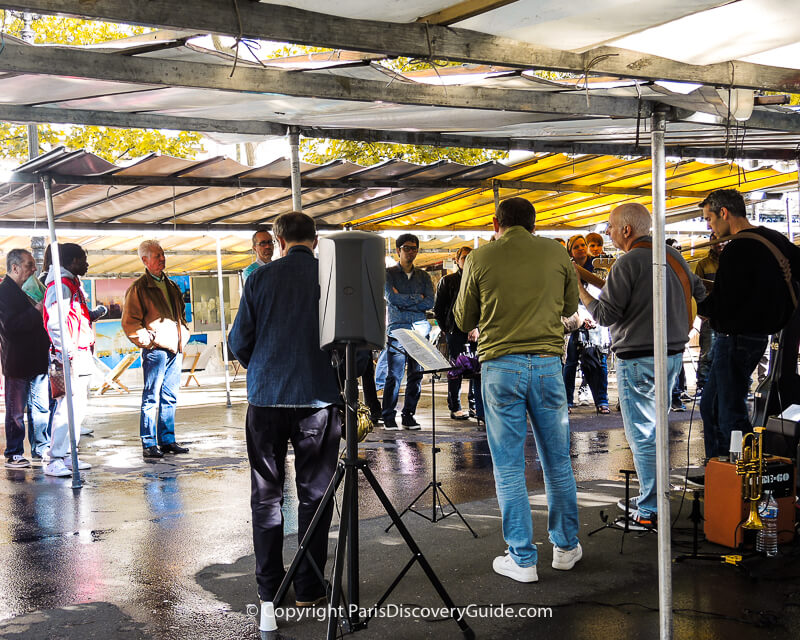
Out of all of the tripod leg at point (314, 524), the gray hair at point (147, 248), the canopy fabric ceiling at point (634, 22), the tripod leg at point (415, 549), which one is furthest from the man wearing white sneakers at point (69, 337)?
the canopy fabric ceiling at point (634, 22)

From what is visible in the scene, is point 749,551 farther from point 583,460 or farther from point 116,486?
point 116,486

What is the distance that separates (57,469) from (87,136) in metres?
13.1

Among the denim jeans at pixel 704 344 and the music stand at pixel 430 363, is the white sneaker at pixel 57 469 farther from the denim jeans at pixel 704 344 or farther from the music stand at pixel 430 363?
the denim jeans at pixel 704 344

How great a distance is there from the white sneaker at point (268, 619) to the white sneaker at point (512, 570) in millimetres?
1337

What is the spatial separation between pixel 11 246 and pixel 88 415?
291cm

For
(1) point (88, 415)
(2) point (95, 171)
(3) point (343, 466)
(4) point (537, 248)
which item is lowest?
(1) point (88, 415)

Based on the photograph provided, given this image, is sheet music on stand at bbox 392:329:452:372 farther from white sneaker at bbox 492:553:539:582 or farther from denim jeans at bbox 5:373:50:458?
denim jeans at bbox 5:373:50:458

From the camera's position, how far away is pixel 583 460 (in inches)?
307

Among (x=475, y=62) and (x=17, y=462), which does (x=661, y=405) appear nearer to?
(x=475, y=62)

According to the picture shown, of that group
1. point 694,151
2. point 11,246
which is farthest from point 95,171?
Answer: point 11,246

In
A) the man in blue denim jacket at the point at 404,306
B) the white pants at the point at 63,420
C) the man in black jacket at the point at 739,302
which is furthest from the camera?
the man in blue denim jacket at the point at 404,306

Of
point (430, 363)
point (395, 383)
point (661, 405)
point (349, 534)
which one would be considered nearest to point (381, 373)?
point (395, 383)

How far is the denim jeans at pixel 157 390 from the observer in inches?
328

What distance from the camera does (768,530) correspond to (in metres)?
4.77
